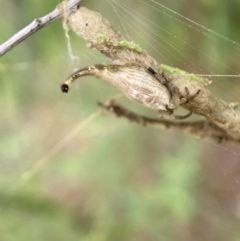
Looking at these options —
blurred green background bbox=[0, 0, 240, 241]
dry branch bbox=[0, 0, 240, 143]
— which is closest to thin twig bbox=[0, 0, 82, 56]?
dry branch bbox=[0, 0, 240, 143]

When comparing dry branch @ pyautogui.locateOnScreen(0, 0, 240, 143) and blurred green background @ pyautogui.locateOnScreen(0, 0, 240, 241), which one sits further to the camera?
blurred green background @ pyautogui.locateOnScreen(0, 0, 240, 241)

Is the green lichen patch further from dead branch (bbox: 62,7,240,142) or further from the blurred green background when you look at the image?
the blurred green background

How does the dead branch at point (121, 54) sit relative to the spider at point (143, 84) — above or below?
above

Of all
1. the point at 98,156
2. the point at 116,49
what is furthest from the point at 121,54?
the point at 98,156

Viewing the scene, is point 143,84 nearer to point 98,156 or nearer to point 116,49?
point 116,49

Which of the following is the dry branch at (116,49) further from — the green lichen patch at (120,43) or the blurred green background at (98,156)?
the blurred green background at (98,156)

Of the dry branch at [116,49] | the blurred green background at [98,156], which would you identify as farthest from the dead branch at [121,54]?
the blurred green background at [98,156]

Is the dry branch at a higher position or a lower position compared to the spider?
higher

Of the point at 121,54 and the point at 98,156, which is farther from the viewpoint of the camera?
the point at 98,156

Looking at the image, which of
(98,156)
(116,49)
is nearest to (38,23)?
(116,49)

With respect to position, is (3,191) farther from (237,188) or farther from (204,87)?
(204,87)
